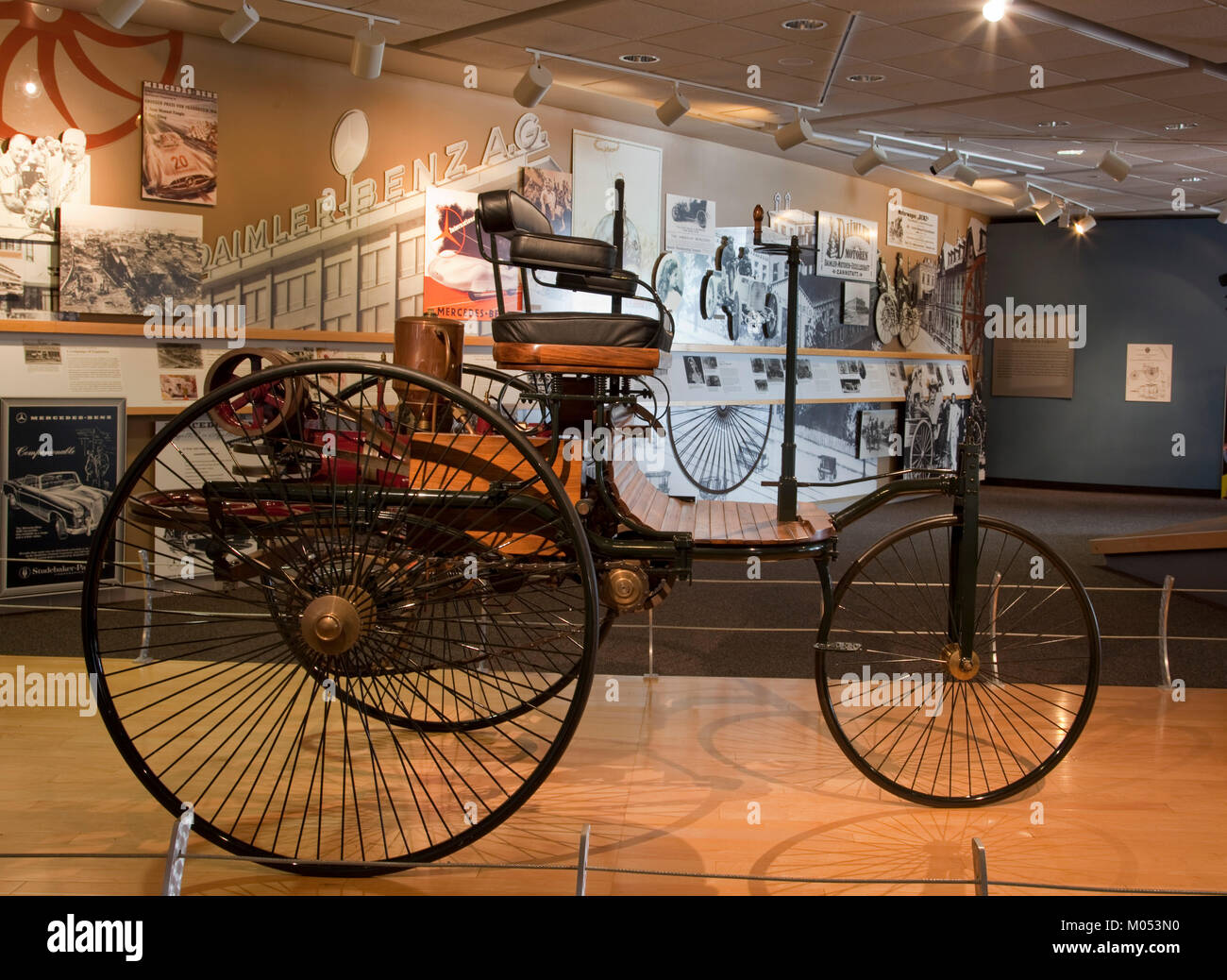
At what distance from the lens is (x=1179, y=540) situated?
23.4 ft

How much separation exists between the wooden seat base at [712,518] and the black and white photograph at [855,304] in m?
8.01

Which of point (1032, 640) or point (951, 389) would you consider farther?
point (951, 389)

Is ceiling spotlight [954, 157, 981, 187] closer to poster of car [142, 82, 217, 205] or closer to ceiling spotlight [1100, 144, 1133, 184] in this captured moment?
ceiling spotlight [1100, 144, 1133, 184]

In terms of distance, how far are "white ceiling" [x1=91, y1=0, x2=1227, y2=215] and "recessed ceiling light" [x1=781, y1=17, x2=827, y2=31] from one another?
0.06 meters

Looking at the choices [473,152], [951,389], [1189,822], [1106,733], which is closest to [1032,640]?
[1106,733]

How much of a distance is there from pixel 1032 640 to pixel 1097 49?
3598 mm

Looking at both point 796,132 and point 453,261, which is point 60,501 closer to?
point 453,261

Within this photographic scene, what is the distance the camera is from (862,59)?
691 cm

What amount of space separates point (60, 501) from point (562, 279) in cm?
385

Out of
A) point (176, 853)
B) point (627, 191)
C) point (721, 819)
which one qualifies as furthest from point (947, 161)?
point (176, 853)

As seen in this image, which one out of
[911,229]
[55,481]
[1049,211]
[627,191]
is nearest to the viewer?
[55,481]

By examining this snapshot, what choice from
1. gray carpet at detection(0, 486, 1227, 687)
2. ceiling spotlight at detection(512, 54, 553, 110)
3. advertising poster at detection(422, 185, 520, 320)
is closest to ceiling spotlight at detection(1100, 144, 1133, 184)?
gray carpet at detection(0, 486, 1227, 687)

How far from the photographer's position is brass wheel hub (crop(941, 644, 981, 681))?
290 cm

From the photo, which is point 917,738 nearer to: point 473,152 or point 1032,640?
point 1032,640
